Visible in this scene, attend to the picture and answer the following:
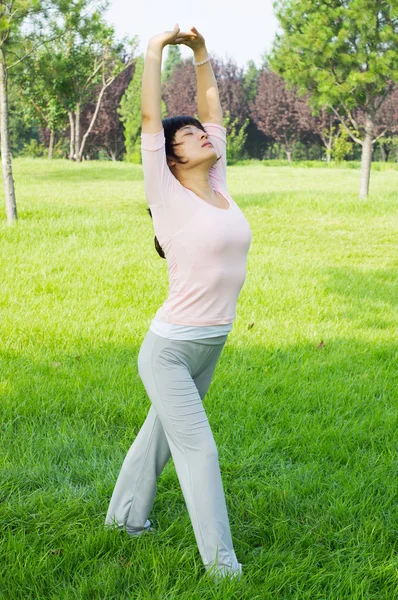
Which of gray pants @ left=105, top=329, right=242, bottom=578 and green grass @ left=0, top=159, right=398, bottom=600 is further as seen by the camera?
green grass @ left=0, top=159, right=398, bottom=600

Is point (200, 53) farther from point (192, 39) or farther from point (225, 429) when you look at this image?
point (225, 429)

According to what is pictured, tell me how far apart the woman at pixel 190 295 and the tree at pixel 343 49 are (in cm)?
1332

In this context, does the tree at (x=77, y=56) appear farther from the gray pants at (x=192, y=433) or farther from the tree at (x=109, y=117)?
the gray pants at (x=192, y=433)

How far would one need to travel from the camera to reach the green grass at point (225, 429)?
104 inches

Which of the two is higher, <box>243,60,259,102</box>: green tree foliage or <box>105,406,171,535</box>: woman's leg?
<box>243,60,259,102</box>: green tree foliage

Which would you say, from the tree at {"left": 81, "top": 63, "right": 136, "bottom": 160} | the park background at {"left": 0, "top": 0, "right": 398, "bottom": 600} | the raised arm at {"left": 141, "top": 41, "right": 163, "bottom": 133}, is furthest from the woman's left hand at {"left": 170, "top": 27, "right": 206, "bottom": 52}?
the tree at {"left": 81, "top": 63, "right": 136, "bottom": 160}

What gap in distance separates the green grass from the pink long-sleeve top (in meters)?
1.00

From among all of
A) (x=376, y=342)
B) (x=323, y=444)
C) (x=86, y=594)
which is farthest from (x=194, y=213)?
(x=376, y=342)

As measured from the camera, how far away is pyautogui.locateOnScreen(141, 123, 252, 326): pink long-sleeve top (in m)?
2.43

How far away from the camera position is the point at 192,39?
280 cm

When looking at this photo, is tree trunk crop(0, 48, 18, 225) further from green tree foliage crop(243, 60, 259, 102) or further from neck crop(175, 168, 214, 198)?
green tree foliage crop(243, 60, 259, 102)

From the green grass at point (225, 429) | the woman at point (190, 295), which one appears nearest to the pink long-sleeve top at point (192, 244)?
the woman at point (190, 295)

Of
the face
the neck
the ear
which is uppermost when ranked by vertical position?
the face

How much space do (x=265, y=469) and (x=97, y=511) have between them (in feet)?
3.15
